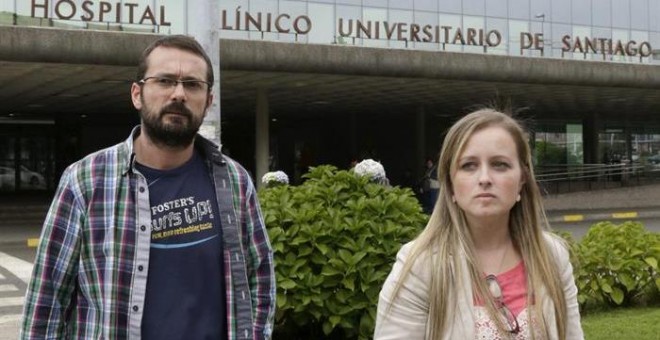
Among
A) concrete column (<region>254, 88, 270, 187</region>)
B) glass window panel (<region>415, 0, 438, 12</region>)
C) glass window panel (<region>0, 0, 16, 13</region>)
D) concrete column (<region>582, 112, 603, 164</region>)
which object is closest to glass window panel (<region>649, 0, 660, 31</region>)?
concrete column (<region>582, 112, 603, 164</region>)

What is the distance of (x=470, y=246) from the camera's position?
7.33 feet

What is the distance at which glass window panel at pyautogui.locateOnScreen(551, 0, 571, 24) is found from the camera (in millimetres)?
42500

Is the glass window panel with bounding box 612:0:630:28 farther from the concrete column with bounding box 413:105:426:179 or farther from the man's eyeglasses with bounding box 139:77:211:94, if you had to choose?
the man's eyeglasses with bounding box 139:77:211:94

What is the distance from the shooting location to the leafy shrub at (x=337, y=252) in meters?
5.75

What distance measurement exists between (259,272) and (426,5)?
38181mm

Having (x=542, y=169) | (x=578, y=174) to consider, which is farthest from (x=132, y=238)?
(x=542, y=169)

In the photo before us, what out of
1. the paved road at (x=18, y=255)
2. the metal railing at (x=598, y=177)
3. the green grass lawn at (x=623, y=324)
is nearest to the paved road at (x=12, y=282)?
the paved road at (x=18, y=255)

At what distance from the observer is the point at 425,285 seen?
2.17 metres

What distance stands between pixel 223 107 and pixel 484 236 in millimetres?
29330

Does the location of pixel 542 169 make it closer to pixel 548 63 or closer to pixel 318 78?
pixel 548 63

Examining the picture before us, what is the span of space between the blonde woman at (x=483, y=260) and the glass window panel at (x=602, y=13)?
44.5 meters

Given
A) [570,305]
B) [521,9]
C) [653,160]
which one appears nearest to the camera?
[570,305]

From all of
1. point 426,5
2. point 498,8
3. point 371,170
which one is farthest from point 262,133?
point 371,170

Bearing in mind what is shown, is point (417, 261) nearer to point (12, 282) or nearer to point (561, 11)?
point (12, 282)
